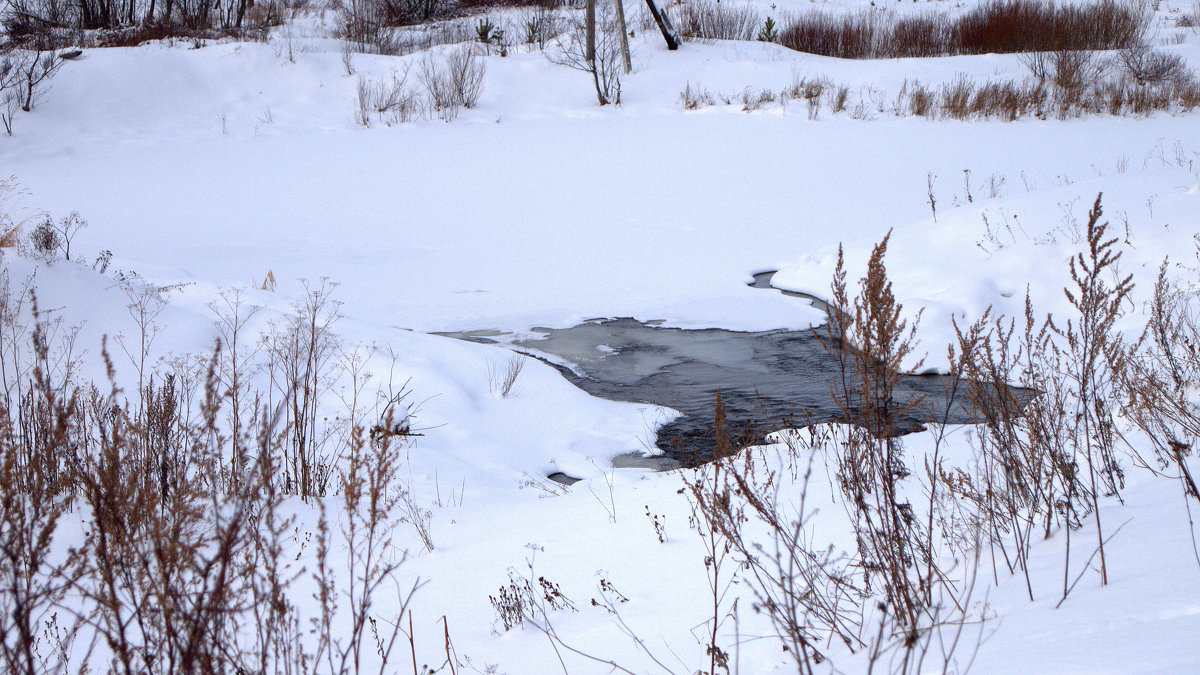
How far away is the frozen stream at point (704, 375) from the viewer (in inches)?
217

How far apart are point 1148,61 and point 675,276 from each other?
1436 cm

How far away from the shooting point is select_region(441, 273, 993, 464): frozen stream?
5.50 m

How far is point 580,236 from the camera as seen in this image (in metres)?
10.7

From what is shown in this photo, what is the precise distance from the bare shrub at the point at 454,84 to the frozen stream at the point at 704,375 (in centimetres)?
1056

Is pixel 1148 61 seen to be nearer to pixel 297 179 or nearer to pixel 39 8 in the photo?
pixel 297 179

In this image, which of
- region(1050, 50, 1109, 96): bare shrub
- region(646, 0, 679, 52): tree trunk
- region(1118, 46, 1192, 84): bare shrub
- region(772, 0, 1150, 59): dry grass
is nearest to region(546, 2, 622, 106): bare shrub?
region(646, 0, 679, 52): tree trunk

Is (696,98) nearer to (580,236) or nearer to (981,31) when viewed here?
(580,236)

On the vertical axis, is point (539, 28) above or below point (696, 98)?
above

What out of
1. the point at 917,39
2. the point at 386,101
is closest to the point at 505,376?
the point at 386,101

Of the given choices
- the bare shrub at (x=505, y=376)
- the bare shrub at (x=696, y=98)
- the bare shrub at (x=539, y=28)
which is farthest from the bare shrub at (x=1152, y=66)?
the bare shrub at (x=505, y=376)

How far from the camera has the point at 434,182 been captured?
13.0 m

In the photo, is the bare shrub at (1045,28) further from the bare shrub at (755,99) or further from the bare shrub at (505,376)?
the bare shrub at (505,376)

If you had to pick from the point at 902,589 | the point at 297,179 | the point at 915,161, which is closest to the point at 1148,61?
the point at 915,161

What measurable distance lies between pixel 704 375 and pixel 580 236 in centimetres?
455
